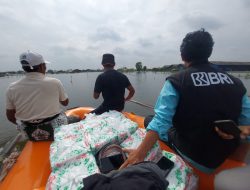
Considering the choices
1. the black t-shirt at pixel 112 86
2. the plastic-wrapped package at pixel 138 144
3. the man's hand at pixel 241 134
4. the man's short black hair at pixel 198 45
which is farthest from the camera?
the black t-shirt at pixel 112 86

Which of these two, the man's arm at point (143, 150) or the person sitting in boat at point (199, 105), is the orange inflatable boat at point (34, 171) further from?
the man's arm at point (143, 150)

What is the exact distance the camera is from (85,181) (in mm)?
1234

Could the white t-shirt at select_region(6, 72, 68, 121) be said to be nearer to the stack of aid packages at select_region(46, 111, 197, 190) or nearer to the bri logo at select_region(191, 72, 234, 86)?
the stack of aid packages at select_region(46, 111, 197, 190)

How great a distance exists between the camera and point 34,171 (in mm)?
1976

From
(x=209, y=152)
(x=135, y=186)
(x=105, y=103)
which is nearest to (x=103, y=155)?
(x=135, y=186)

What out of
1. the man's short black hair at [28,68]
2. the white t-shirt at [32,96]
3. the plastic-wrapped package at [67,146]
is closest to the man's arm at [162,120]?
the plastic-wrapped package at [67,146]

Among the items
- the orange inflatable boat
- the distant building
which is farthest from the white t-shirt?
the distant building

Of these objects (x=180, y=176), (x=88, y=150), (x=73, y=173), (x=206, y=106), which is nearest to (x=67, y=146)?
(x=88, y=150)

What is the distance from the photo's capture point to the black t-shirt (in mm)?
3451

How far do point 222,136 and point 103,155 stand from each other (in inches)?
39.9

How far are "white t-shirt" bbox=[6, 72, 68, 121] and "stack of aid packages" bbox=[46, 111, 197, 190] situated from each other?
47 centimetres

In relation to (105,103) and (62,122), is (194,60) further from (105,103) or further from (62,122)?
(105,103)

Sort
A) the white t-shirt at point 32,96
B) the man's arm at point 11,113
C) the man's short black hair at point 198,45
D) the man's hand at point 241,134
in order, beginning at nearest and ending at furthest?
the man's hand at point 241,134 < the man's short black hair at point 198,45 < the white t-shirt at point 32,96 < the man's arm at point 11,113

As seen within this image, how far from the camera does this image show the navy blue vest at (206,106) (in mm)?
1424
